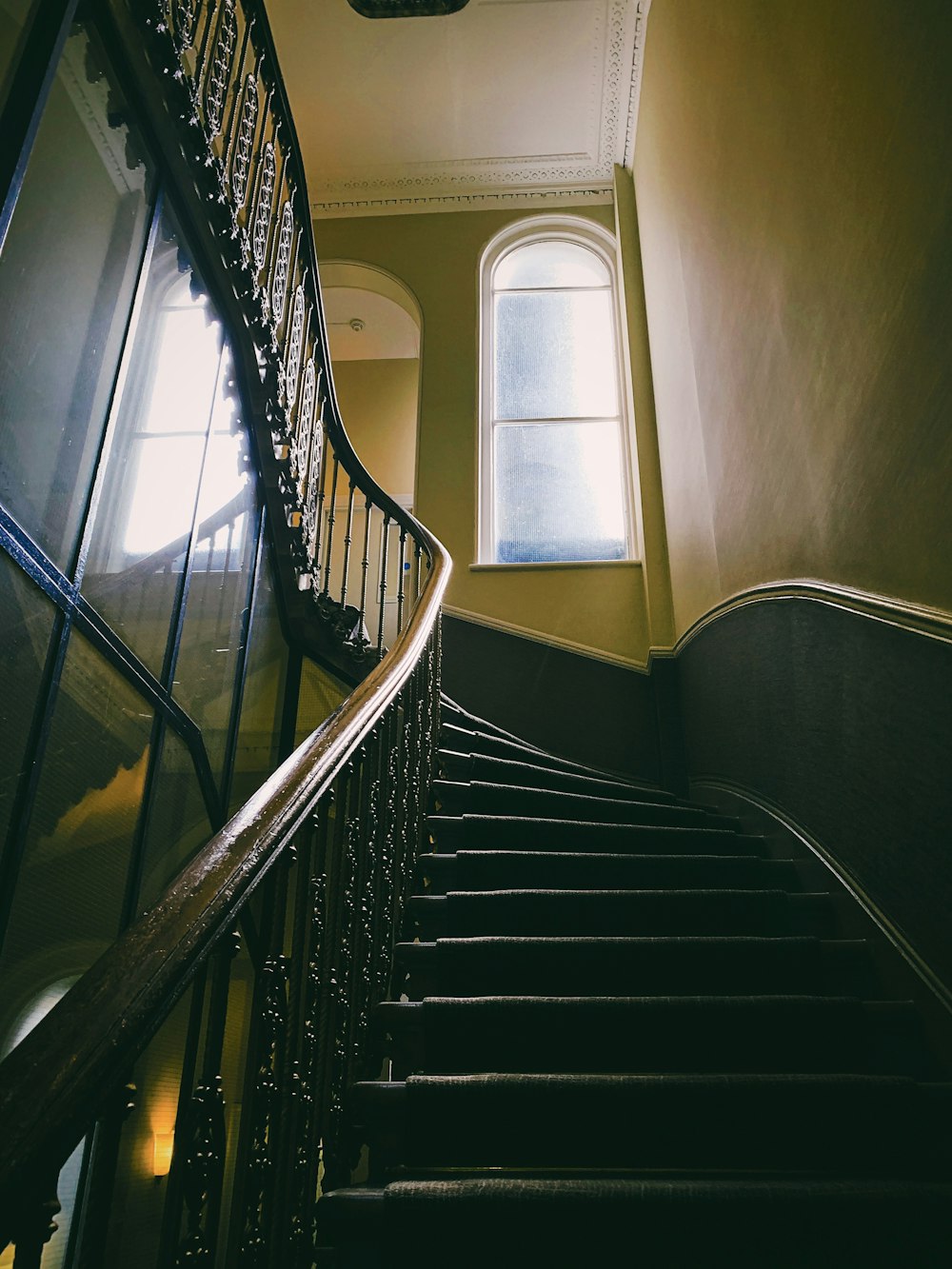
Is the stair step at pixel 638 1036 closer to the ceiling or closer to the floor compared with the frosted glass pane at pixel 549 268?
closer to the floor

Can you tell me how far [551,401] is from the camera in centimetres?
677

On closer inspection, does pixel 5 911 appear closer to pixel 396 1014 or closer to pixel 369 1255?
pixel 396 1014

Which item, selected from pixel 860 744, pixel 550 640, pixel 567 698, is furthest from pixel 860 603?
pixel 550 640

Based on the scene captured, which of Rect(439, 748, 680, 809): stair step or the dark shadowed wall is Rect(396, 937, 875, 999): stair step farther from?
Rect(439, 748, 680, 809): stair step

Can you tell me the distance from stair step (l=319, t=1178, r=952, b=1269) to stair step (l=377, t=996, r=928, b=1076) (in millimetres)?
434

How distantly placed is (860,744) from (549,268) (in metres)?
5.85

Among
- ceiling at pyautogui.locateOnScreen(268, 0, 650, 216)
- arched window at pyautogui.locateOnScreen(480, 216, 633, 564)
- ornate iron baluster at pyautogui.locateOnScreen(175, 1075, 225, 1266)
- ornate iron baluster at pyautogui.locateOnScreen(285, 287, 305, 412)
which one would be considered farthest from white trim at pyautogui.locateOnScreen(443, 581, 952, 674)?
ceiling at pyautogui.locateOnScreen(268, 0, 650, 216)

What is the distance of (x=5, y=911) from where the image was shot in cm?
203

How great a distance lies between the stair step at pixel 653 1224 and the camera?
5.00 ft

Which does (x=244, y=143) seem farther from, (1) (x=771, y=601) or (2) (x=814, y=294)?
(1) (x=771, y=601)

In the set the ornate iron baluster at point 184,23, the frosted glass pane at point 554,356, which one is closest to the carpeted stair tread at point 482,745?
the ornate iron baluster at point 184,23

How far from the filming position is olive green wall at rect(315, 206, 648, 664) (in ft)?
19.3

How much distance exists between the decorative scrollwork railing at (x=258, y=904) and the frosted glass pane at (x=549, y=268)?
10.9ft

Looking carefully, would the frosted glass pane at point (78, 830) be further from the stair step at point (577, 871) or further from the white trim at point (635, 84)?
the white trim at point (635, 84)
